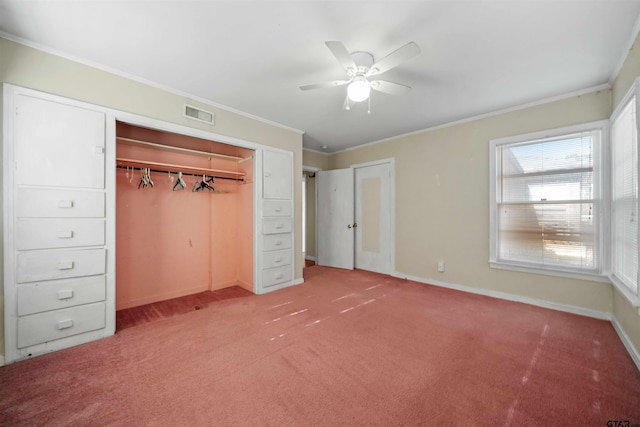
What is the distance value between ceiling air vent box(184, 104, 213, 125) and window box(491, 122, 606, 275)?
3680 millimetres

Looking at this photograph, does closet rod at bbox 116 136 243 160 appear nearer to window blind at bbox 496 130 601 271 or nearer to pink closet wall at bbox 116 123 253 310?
pink closet wall at bbox 116 123 253 310

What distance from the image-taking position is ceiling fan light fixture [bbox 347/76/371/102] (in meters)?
2.13

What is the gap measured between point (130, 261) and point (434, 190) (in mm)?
4318

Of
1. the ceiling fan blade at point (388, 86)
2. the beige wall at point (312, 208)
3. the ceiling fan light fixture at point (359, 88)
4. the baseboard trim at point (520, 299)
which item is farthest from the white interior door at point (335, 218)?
the ceiling fan light fixture at point (359, 88)

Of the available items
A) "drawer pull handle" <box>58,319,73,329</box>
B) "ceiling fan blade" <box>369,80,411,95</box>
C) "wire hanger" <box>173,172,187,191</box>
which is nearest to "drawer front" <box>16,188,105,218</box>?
"drawer pull handle" <box>58,319,73,329</box>

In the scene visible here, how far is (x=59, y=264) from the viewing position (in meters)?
2.12

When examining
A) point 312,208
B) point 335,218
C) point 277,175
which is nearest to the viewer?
point 277,175

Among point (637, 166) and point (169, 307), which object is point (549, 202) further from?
point (169, 307)

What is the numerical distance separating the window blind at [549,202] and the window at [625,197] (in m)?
0.22

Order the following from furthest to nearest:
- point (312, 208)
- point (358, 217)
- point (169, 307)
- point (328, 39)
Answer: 1. point (312, 208)
2. point (358, 217)
3. point (169, 307)
4. point (328, 39)

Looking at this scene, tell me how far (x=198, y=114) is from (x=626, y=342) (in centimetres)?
467

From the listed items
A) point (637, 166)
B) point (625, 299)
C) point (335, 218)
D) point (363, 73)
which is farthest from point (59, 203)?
point (625, 299)

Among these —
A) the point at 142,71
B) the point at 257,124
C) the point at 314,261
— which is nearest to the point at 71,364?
the point at 142,71

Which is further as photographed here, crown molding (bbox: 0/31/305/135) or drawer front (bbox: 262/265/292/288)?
drawer front (bbox: 262/265/292/288)
